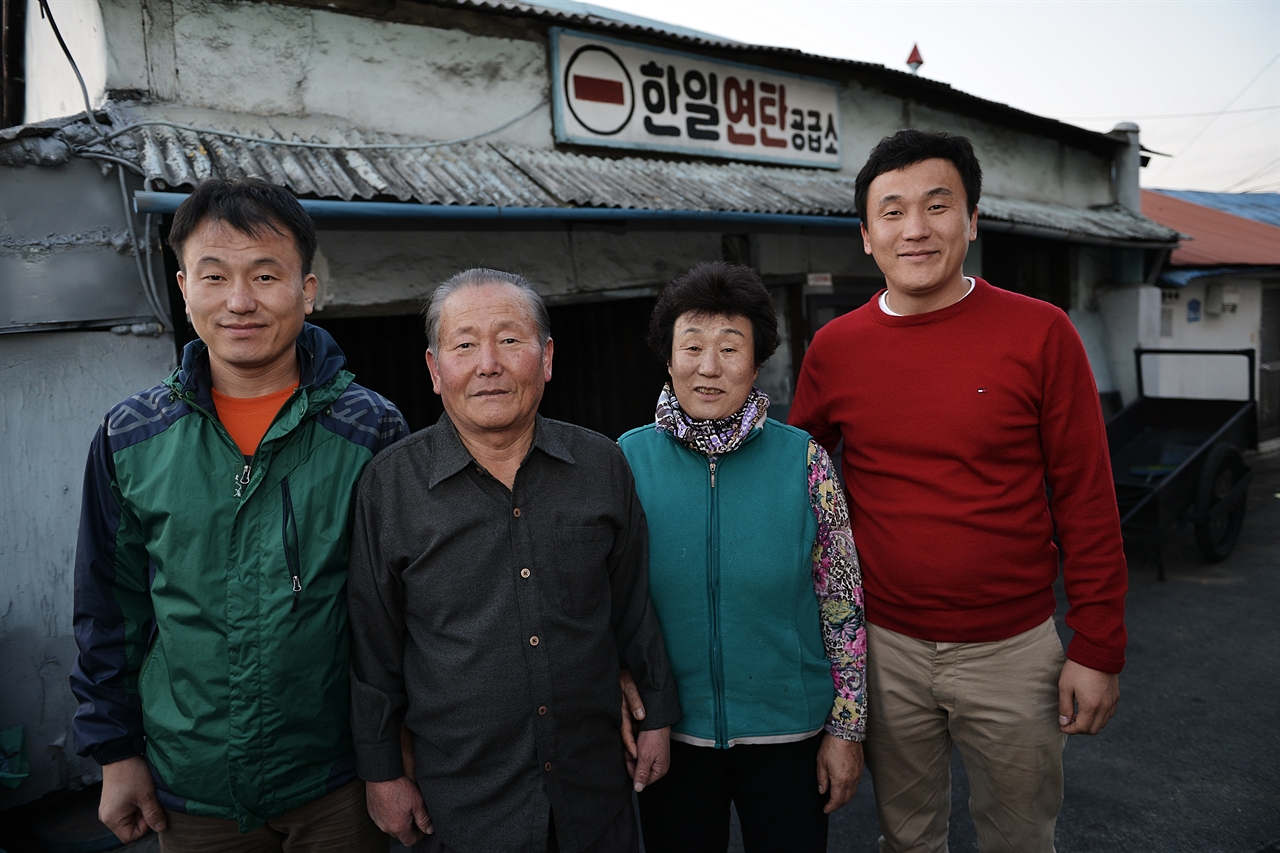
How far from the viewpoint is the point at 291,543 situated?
1.71 meters

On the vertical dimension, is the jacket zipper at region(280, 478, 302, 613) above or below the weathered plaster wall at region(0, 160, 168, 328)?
below

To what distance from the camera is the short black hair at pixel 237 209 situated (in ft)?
5.76

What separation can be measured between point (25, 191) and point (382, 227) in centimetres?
159

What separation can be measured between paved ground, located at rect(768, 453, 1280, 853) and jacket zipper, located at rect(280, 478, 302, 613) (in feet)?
8.02

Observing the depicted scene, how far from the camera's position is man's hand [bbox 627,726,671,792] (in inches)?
73.4

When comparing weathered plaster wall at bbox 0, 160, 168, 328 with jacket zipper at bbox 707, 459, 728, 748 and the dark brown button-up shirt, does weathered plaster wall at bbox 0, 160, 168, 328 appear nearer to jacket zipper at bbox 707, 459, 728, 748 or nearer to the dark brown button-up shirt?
the dark brown button-up shirt

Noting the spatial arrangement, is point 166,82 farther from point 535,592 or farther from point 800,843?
point 800,843

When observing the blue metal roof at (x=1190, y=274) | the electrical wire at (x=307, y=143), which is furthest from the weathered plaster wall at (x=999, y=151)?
the electrical wire at (x=307, y=143)

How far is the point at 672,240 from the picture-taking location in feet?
18.3

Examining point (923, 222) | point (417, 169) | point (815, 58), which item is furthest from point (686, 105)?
point (923, 222)

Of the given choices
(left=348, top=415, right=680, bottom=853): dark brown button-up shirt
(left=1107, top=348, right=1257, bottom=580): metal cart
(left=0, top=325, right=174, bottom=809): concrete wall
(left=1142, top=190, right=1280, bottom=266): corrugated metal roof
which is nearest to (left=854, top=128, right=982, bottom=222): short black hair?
(left=348, top=415, right=680, bottom=853): dark brown button-up shirt

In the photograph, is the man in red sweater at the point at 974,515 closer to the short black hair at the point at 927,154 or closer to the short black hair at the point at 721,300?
the short black hair at the point at 927,154

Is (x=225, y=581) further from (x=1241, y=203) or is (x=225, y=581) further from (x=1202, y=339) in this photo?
(x=1241, y=203)

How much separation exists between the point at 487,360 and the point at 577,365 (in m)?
4.00
